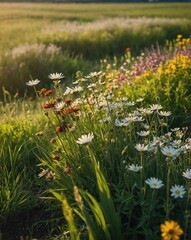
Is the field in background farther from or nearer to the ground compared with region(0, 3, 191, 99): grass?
nearer to the ground

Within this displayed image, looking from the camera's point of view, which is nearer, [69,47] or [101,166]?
[101,166]

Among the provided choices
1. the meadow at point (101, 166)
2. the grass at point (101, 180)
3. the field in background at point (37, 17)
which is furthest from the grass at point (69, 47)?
the grass at point (101, 180)

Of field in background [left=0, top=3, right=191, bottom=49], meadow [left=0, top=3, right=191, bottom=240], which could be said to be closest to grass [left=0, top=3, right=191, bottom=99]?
field in background [left=0, top=3, right=191, bottom=49]

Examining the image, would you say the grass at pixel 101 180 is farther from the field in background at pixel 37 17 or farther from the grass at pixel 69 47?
the field in background at pixel 37 17

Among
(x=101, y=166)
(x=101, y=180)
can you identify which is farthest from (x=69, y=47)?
(x=101, y=180)

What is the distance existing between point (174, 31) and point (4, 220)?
42.8ft

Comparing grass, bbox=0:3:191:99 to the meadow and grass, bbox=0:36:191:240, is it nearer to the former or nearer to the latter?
the meadow

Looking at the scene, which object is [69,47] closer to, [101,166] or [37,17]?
[101,166]

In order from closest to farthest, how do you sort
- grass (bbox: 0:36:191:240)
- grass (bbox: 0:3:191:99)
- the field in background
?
grass (bbox: 0:36:191:240) → grass (bbox: 0:3:191:99) → the field in background

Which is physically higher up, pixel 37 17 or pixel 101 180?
pixel 101 180

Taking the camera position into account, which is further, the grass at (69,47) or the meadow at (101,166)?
the grass at (69,47)

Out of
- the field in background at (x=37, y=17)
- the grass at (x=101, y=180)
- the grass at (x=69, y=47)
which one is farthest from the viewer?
the field in background at (x=37, y=17)

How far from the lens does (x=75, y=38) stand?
38.4ft

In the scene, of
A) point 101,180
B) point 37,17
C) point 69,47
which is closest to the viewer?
point 101,180
